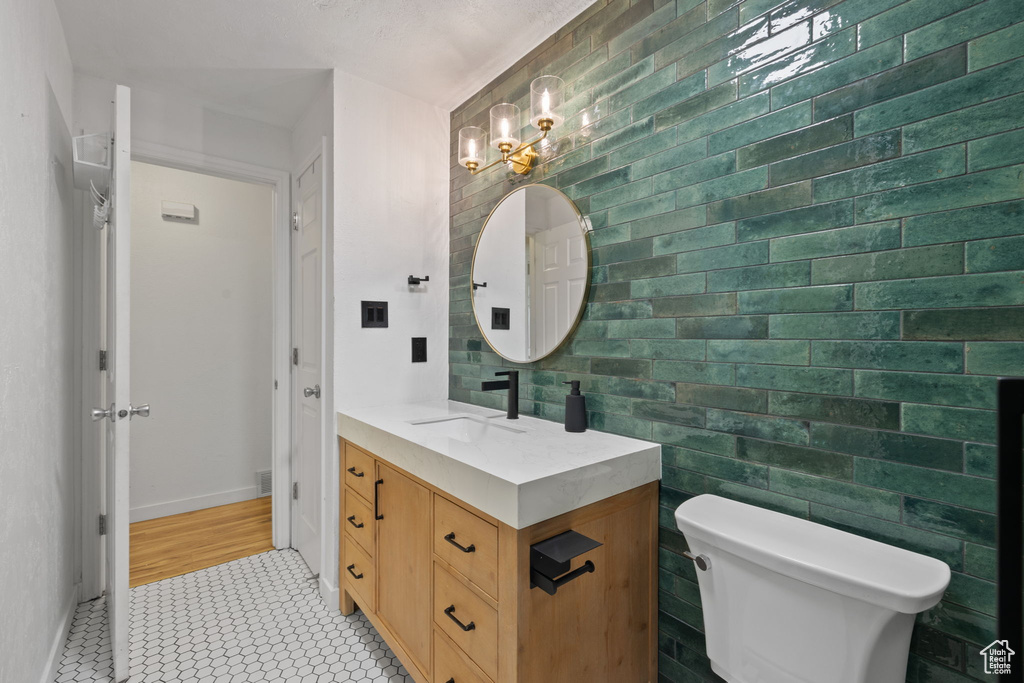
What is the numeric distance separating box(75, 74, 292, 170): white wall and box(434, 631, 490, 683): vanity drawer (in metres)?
2.48

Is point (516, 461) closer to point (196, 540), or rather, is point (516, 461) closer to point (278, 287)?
point (278, 287)

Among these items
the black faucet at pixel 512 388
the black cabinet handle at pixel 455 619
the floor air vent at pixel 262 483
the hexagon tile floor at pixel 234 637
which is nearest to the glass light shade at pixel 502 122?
the black faucet at pixel 512 388

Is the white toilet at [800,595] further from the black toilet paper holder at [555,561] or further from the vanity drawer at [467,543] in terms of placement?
the vanity drawer at [467,543]

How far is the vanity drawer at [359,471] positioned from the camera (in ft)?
5.99

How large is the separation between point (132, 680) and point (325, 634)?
2.09 ft

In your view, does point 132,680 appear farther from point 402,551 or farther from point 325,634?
point 402,551

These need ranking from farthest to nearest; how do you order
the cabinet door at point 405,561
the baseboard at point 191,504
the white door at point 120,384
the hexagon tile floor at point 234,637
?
1. the baseboard at point 191,504
2. the hexagon tile floor at point 234,637
3. the white door at point 120,384
4. the cabinet door at point 405,561

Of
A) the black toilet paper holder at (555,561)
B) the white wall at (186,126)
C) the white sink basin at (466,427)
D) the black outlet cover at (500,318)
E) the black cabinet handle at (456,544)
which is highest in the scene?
the white wall at (186,126)

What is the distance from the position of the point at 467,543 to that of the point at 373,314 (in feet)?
4.15

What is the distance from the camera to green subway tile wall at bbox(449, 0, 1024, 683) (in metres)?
0.92

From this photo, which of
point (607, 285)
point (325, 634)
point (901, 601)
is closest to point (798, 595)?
point (901, 601)

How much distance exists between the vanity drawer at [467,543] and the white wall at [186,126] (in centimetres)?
223

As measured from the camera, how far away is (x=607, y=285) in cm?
163

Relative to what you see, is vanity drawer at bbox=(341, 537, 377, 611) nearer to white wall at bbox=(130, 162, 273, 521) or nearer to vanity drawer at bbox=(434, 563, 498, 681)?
vanity drawer at bbox=(434, 563, 498, 681)
